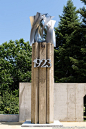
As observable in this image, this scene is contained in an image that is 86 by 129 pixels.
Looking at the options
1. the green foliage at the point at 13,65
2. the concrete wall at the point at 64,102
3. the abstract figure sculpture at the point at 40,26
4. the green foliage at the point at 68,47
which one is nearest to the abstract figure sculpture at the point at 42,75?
the abstract figure sculpture at the point at 40,26

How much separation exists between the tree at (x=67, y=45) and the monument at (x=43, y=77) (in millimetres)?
10133

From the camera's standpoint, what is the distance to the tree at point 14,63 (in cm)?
2427

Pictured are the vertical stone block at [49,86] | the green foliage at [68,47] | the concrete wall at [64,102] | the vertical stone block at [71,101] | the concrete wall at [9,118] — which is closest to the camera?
the vertical stone block at [49,86]

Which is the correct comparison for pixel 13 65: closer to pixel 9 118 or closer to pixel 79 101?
pixel 9 118

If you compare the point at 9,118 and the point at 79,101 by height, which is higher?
the point at 79,101

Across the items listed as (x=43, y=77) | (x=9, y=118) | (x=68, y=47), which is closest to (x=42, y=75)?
(x=43, y=77)

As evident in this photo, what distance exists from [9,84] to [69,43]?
845cm

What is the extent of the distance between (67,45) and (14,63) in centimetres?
661

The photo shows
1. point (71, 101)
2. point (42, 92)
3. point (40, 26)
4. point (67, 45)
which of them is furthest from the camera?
point (67, 45)

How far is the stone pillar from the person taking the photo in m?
12.1

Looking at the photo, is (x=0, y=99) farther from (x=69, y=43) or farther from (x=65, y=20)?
(x=65, y=20)

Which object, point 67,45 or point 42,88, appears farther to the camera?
point 67,45

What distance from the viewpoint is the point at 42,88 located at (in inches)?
478

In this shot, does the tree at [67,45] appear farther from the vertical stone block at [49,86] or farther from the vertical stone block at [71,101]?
the vertical stone block at [49,86]
